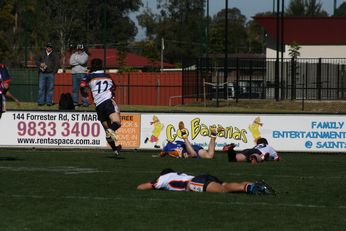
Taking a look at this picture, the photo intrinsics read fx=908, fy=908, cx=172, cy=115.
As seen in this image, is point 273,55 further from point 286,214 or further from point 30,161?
point 286,214

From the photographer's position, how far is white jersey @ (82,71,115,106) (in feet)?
64.4

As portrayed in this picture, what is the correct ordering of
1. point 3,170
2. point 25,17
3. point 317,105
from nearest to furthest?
point 3,170 < point 317,105 < point 25,17

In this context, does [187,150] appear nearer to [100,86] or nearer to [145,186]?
[100,86]

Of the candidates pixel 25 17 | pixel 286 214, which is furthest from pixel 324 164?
pixel 25 17

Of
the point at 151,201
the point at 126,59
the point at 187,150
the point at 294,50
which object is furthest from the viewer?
the point at 126,59

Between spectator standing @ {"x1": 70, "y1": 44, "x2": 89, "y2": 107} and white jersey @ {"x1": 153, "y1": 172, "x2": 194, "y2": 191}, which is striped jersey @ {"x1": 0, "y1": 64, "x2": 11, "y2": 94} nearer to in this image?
white jersey @ {"x1": 153, "y1": 172, "x2": 194, "y2": 191}

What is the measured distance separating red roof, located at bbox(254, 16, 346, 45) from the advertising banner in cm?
3865

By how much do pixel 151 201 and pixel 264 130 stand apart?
13.0 m

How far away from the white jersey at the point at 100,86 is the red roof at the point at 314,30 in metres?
43.5

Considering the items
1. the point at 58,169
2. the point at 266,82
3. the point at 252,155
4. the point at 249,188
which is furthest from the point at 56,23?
the point at 249,188

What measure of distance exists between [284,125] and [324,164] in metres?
4.61

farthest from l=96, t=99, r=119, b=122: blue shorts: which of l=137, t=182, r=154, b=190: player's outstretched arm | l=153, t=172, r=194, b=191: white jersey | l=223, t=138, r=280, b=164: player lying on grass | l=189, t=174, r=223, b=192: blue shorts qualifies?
l=189, t=174, r=223, b=192: blue shorts

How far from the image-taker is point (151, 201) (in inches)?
461

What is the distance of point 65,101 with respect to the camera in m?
26.1
